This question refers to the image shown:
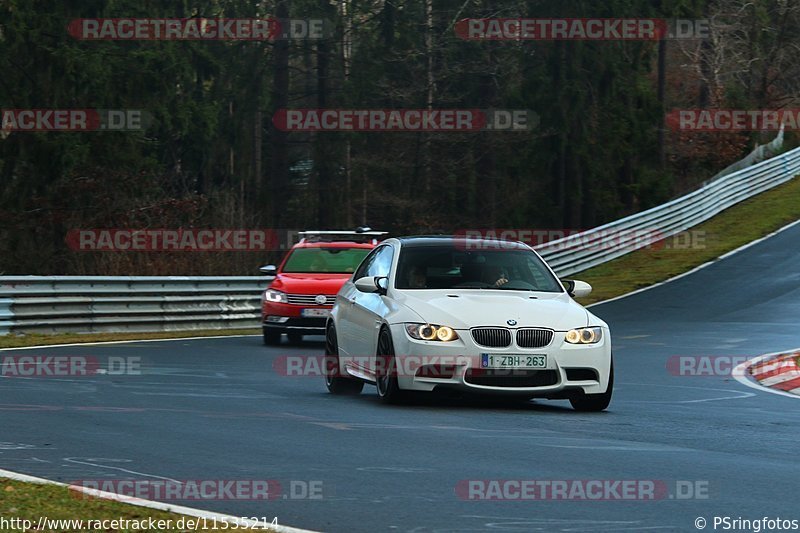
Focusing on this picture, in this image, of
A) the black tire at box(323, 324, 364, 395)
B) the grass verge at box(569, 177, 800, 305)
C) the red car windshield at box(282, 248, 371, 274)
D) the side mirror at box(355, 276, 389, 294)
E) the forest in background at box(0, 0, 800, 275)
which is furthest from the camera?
the forest in background at box(0, 0, 800, 275)

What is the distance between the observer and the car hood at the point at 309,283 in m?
22.5

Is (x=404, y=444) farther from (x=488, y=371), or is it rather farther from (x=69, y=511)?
(x=69, y=511)

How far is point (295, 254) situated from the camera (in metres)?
23.9

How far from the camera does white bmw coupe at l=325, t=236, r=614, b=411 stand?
12250 mm

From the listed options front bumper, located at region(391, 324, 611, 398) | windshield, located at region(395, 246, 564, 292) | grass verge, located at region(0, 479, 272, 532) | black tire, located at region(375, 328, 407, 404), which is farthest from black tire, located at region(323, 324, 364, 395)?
grass verge, located at region(0, 479, 272, 532)

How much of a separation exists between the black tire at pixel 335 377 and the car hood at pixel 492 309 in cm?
162

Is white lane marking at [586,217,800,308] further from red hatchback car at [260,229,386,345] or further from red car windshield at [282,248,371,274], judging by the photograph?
red hatchback car at [260,229,386,345]

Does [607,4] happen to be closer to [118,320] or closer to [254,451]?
[118,320]

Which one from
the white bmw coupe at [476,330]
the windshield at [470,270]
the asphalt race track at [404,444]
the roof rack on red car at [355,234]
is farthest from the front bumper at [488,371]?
the roof rack on red car at [355,234]

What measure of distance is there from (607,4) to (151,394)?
1537 inches

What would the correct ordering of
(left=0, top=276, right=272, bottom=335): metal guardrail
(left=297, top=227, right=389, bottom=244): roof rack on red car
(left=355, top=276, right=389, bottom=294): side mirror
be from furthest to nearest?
(left=297, top=227, right=389, bottom=244): roof rack on red car
(left=0, top=276, right=272, bottom=335): metal guardrail
(left=355, top=276, right=389, bottom=294): side mirror

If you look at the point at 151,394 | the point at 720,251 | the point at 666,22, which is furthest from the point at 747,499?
the point at 666,22

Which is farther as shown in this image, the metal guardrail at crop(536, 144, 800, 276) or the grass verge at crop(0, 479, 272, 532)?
the metal guardrail at crop(536, 144, 800, 276)

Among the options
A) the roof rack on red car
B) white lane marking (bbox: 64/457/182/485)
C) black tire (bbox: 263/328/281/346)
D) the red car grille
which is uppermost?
the roof rack on red car
